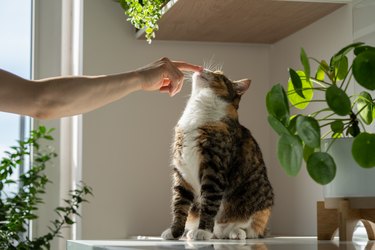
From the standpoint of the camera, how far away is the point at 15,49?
2664mm

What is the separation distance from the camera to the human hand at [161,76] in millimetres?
1319

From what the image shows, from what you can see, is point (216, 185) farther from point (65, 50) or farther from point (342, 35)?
point (65, 50)

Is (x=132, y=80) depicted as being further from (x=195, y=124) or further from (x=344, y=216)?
(x=344, y=216)

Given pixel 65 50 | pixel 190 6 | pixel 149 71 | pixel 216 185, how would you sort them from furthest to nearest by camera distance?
pixel 65 50
pixel 190 6
pixel 216 185
pixel 149 71

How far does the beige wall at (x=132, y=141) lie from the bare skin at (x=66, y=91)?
866mm

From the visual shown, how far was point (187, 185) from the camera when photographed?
151cm

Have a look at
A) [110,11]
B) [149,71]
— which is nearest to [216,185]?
[149,71]

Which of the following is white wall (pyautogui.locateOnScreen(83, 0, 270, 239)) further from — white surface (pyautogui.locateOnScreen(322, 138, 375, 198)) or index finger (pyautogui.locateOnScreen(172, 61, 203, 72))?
white surface (pyautogui.locateOnScreen(322, 138, 375, 198))

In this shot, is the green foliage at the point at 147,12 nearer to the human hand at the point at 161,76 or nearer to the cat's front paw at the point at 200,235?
the human hand at the point at 161,76

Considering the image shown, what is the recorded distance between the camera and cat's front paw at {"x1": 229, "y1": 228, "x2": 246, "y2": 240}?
149 cm

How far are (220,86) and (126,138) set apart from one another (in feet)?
2.18

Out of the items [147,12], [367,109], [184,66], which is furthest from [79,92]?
[147,12]

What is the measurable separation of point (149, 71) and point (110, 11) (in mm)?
952

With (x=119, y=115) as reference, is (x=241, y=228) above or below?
below
